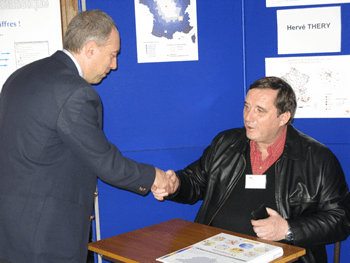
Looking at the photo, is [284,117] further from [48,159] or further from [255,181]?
[48,159]

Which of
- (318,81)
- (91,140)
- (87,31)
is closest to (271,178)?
(318,81)

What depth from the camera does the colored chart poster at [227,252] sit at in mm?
1763

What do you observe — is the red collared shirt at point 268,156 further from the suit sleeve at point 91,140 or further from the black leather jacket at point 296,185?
the suit sleeve at point 91,140

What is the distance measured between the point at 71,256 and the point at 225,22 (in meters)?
2.16

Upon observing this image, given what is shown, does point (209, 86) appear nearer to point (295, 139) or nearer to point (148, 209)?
point (295, 139)

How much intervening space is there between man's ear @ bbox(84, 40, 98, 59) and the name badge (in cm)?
134

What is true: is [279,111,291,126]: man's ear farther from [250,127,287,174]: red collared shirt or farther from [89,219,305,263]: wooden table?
[89,219,305,263]: wooden table

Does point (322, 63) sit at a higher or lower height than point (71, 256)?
higher

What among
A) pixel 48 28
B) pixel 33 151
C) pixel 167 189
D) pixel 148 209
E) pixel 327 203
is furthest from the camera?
pixel 148 209

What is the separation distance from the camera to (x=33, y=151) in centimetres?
192

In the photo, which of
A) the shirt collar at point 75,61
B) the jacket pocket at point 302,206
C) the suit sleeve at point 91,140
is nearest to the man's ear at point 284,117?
the jacket pocket at point 302,206

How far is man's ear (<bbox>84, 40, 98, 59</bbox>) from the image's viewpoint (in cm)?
220

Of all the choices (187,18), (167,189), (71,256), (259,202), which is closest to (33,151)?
(71,256)

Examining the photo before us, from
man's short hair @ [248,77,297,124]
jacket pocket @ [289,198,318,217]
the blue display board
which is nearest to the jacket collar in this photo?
man's short hair @ [248,77,297,124]
